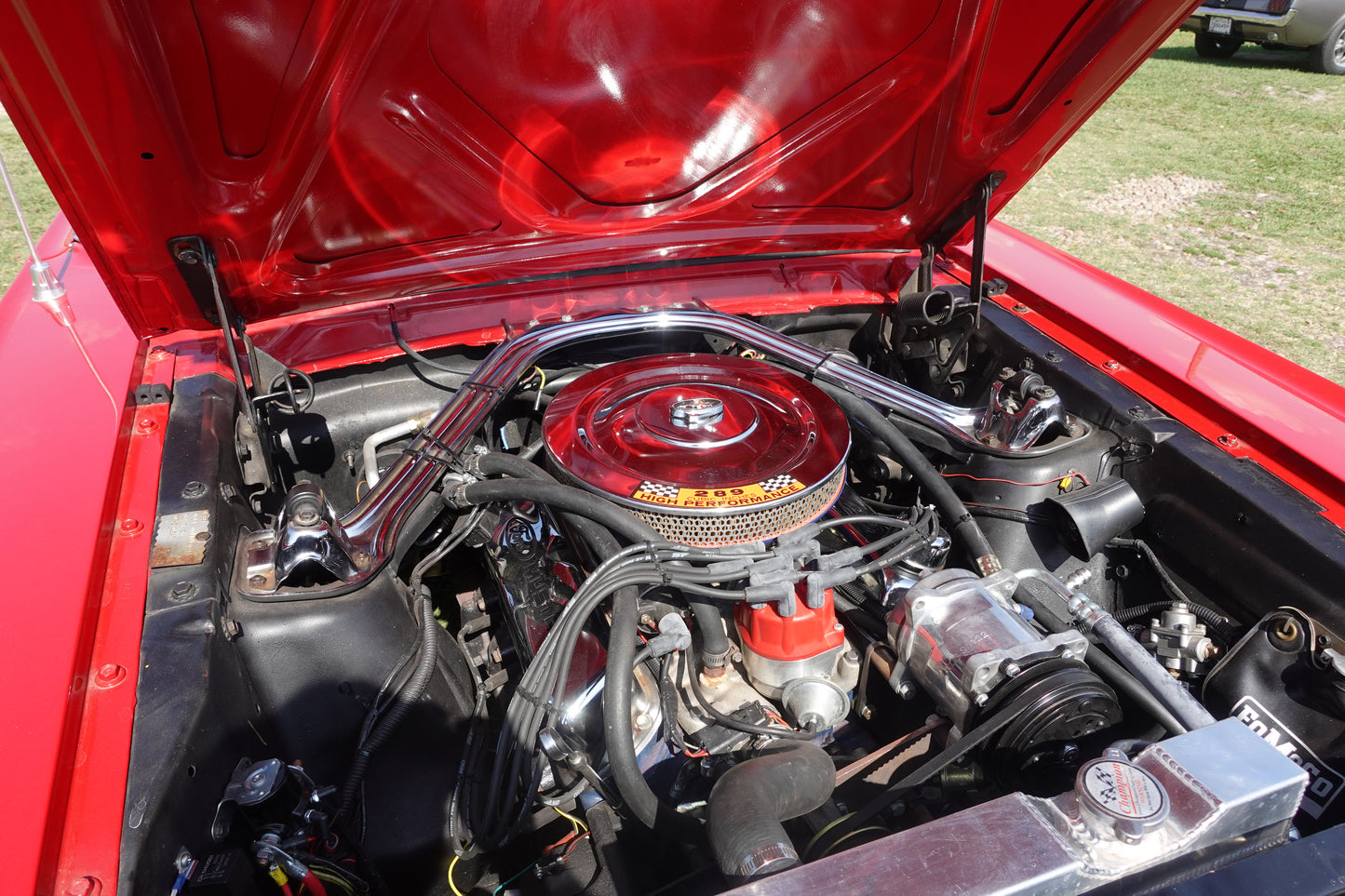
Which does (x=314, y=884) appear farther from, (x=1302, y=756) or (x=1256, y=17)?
(x=1256, y=17)

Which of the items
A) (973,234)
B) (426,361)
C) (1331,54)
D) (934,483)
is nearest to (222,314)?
(426,361)

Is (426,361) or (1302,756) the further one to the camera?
(426,361)

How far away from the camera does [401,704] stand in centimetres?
124

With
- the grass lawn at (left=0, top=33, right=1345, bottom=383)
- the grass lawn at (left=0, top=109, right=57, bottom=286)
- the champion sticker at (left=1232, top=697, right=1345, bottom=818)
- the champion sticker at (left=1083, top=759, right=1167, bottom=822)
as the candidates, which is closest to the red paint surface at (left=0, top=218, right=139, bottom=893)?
the champion sticker at (left=1083, top=759, right=1167, bottom=822)

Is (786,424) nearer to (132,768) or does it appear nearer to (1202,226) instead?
(132,768)

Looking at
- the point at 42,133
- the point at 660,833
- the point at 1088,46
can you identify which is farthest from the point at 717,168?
the point at 660,833

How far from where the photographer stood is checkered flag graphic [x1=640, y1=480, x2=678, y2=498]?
1.20 meters

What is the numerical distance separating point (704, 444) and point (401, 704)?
23.9 inches

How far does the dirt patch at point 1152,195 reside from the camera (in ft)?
19.1

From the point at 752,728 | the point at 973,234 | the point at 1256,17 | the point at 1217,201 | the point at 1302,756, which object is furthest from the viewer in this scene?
the point at 1256,17

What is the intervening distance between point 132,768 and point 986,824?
0.89m

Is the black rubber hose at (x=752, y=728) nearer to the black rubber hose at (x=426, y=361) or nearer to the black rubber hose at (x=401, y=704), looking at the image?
the black rubber hose at (x=401, y=704)

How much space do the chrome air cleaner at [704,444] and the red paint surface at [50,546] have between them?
66cm

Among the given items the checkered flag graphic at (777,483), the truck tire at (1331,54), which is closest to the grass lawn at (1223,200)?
the truck tire at (1331,54)
